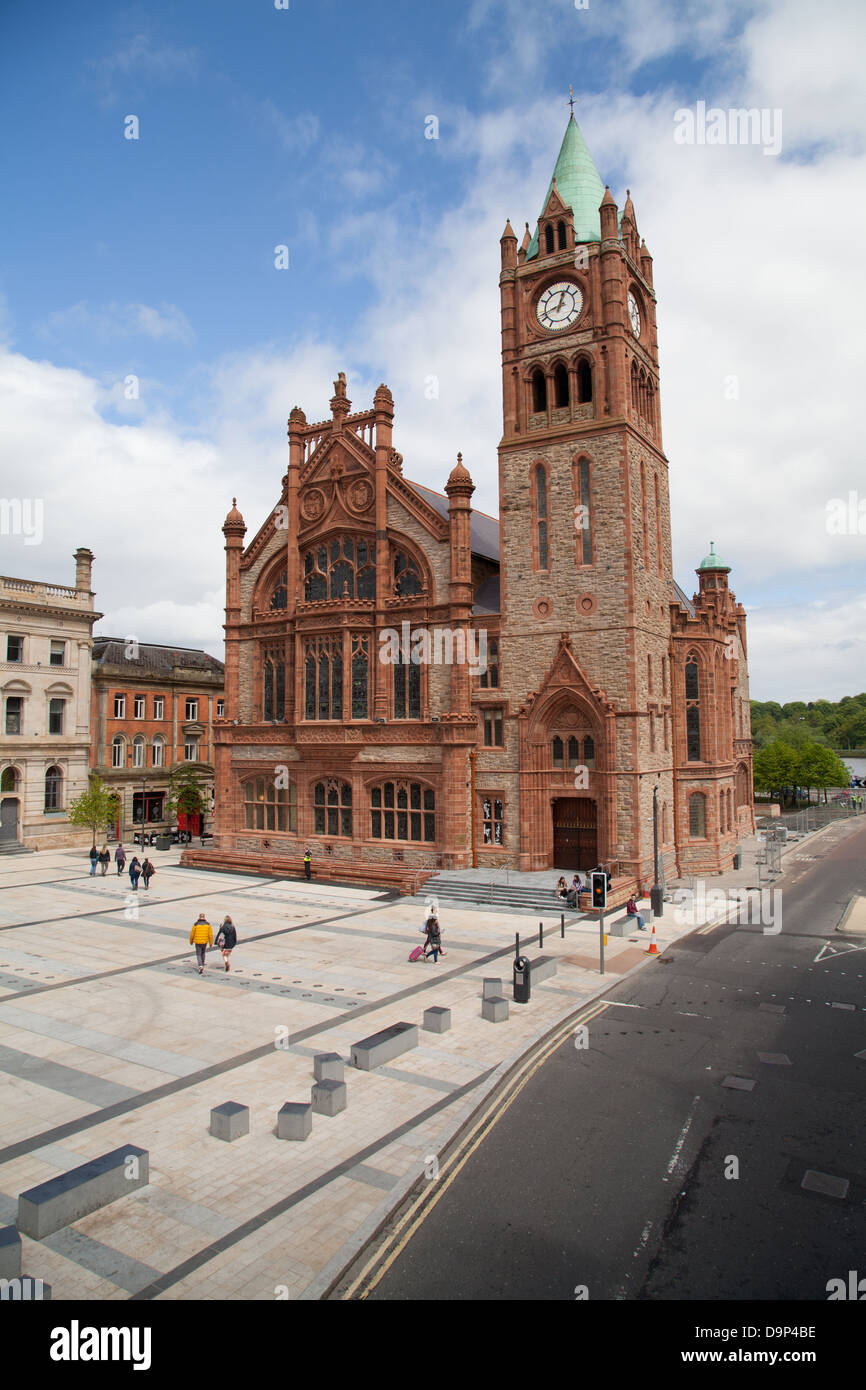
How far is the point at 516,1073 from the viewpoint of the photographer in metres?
15.2

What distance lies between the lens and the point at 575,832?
35688 millimetres

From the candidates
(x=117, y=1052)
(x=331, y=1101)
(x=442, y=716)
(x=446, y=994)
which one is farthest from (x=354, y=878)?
(x=331, y=1101)

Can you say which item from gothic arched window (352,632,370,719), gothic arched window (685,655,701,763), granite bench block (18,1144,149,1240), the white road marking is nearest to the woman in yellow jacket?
granite bench block (18,1144,149,1240)

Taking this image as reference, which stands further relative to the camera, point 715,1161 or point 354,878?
point 354,878

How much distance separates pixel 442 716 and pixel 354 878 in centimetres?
855

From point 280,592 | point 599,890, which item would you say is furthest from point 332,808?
point 599,890

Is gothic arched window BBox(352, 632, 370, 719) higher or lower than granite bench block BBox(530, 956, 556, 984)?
higher

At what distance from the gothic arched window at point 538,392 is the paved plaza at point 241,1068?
2270 cm

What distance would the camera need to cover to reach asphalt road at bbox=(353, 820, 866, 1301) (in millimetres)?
9250

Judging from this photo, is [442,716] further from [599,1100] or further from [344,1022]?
[599,1100]

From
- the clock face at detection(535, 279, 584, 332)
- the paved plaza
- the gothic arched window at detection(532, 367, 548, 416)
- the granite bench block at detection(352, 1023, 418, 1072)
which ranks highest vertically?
the clock face at detection(535, 279, 584, 332)

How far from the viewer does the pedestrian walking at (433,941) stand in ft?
75.9

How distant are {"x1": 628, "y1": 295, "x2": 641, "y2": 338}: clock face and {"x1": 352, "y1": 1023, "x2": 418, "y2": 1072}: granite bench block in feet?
110

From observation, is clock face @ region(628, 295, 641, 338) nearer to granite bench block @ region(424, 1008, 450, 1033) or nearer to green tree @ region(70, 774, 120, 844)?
granite bench block @ region(424, 1008, 450, 1033)
